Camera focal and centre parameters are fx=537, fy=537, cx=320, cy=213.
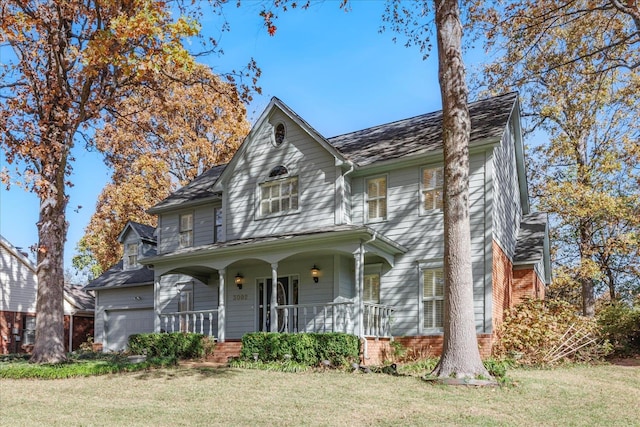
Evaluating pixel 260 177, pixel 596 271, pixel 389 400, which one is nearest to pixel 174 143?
pixel 260 177

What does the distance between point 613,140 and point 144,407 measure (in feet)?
75.7

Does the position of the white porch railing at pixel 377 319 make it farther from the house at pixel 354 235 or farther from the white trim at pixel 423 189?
the white trim at pixel 423 189

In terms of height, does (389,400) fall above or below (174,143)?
below

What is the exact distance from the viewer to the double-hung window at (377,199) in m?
16.0

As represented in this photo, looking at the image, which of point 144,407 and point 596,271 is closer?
point 144,407

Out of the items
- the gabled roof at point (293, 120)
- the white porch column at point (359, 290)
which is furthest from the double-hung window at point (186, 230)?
the white porch column at point (359, 290)

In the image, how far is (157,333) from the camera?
16219mm

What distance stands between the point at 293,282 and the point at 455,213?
24.3 ft

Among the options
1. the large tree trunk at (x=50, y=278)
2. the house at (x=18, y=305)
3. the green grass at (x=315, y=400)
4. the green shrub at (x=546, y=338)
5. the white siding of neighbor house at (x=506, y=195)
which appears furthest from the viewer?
the house at (x=18, y=305)

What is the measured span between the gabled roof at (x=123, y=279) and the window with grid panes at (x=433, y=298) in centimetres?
1240

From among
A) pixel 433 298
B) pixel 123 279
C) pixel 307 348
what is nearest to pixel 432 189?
pixel 433 298

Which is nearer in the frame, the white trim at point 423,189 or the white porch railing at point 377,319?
the white porch railing at point 377,319

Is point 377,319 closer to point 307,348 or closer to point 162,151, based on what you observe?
point 307,348

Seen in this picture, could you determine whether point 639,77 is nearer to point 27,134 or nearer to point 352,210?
point 352,210
